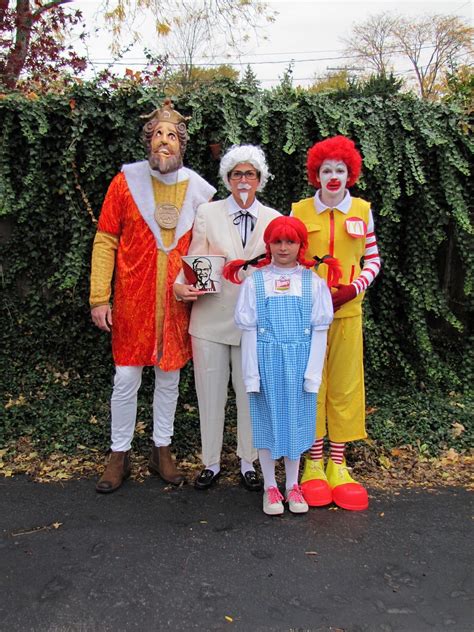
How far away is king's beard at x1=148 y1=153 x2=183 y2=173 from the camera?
10.6 feet

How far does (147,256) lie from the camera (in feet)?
10.9

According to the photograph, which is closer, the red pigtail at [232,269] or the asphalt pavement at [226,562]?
the asphalt pavement at [226,562]

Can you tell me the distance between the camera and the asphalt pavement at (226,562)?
2293 mm

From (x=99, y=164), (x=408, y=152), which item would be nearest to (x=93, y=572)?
(x=99, y=164)

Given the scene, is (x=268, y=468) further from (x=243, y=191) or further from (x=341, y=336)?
(x=243, y=191)

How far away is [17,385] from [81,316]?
79cm

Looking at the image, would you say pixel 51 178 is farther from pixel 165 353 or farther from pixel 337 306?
pixel 337 306

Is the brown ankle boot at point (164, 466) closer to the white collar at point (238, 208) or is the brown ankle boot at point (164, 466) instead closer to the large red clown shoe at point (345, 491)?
the large red clown shoe at point (345, 491)

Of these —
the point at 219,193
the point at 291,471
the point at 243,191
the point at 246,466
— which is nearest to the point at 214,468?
the point at 246,466

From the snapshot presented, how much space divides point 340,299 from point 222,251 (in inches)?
28.3

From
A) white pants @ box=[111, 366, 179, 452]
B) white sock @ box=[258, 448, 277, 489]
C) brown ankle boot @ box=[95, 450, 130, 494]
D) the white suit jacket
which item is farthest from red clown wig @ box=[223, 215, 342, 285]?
brown ankle boot @ box=[95, 450, 130, 494]

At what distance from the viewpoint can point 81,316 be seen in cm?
491

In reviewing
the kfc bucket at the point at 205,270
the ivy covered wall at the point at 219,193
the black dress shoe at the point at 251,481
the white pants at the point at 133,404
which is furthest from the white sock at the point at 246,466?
the kfc bucket at the point at 205,270

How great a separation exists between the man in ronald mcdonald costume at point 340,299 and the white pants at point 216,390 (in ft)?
1.38
